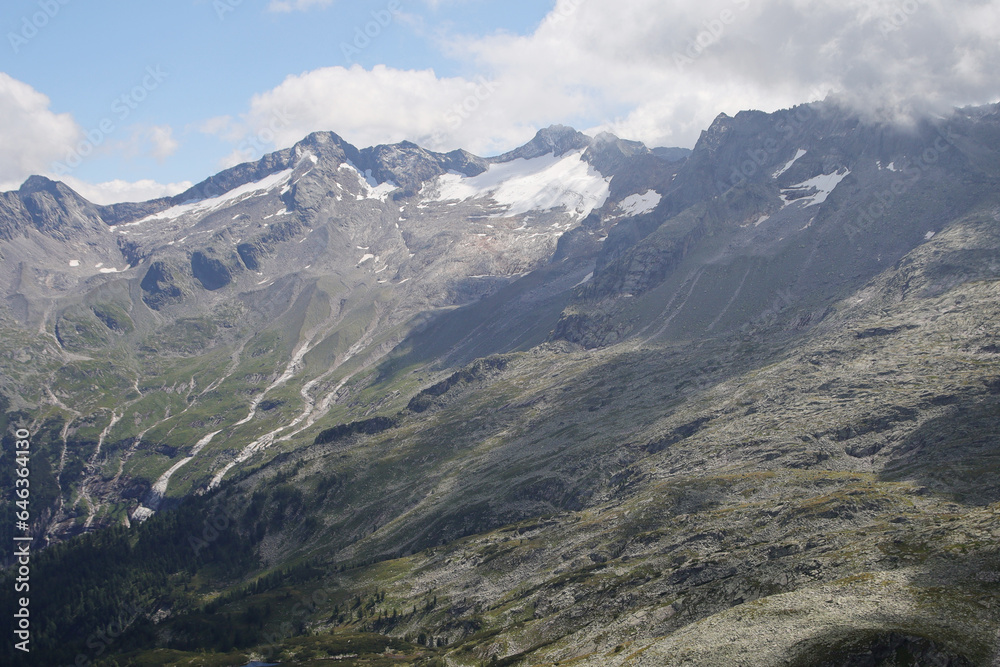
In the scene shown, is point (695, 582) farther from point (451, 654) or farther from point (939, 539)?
point (451, 654)

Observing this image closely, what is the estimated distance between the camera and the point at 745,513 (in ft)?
509

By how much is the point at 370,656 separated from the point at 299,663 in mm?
14811

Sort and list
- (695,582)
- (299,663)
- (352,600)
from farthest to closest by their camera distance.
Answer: (352,600), (299,663), (695,582)

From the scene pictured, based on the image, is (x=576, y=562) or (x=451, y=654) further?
(x=576, y=562)

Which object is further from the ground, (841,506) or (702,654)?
(702,654)

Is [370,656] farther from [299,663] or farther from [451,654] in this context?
[451,654]

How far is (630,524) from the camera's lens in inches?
6737

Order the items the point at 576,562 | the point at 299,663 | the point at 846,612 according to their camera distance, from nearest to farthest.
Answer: the point at 846,612
the point at 299,663
the point at 576,562

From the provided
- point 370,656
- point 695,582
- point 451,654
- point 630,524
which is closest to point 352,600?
point 370,656

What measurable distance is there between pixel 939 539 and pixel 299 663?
123 m

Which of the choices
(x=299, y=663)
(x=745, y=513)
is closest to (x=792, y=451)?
(x=745, y=513)

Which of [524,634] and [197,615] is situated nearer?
[524,634]

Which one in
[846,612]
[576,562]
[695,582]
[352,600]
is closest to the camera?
[846,612]

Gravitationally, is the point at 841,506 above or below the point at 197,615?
below
